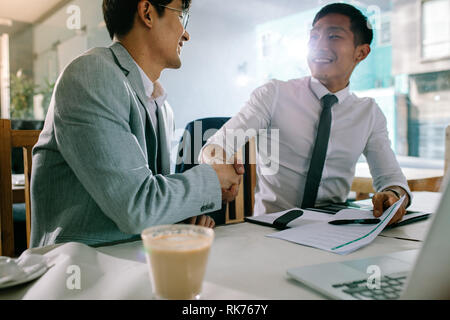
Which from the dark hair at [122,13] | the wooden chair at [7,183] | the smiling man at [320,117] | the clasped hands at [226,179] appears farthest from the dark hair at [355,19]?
the wooden chair at [7,183]

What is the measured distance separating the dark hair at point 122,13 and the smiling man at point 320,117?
62cm

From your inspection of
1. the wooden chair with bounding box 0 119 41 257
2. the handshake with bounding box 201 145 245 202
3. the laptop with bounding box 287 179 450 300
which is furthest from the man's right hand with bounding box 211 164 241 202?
the wooden chair with bounding box 0 119 41 257

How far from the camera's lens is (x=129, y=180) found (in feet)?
2.50

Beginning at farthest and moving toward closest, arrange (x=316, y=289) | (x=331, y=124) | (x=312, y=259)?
(x=331, y=124) → (x=312, y=259) → (x=316, y=289)

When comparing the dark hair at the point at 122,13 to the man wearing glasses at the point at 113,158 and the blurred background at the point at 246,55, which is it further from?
the blurred background at the point at 246,55

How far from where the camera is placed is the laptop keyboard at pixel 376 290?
0.48 m

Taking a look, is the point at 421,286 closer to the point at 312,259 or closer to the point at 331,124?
the point at 312,259

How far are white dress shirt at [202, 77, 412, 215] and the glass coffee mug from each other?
1125mm

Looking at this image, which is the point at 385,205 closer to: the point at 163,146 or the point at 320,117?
the point at 320,117

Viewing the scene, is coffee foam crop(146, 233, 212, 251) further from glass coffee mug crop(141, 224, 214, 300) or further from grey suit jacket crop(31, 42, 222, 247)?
grey suit jacket crop(31, 42, 222, 247)

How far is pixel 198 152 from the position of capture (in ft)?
5.22

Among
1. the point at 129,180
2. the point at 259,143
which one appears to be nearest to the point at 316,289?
the point at 129,180

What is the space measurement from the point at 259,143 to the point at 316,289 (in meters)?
1.29

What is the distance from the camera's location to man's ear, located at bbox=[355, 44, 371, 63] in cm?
175
